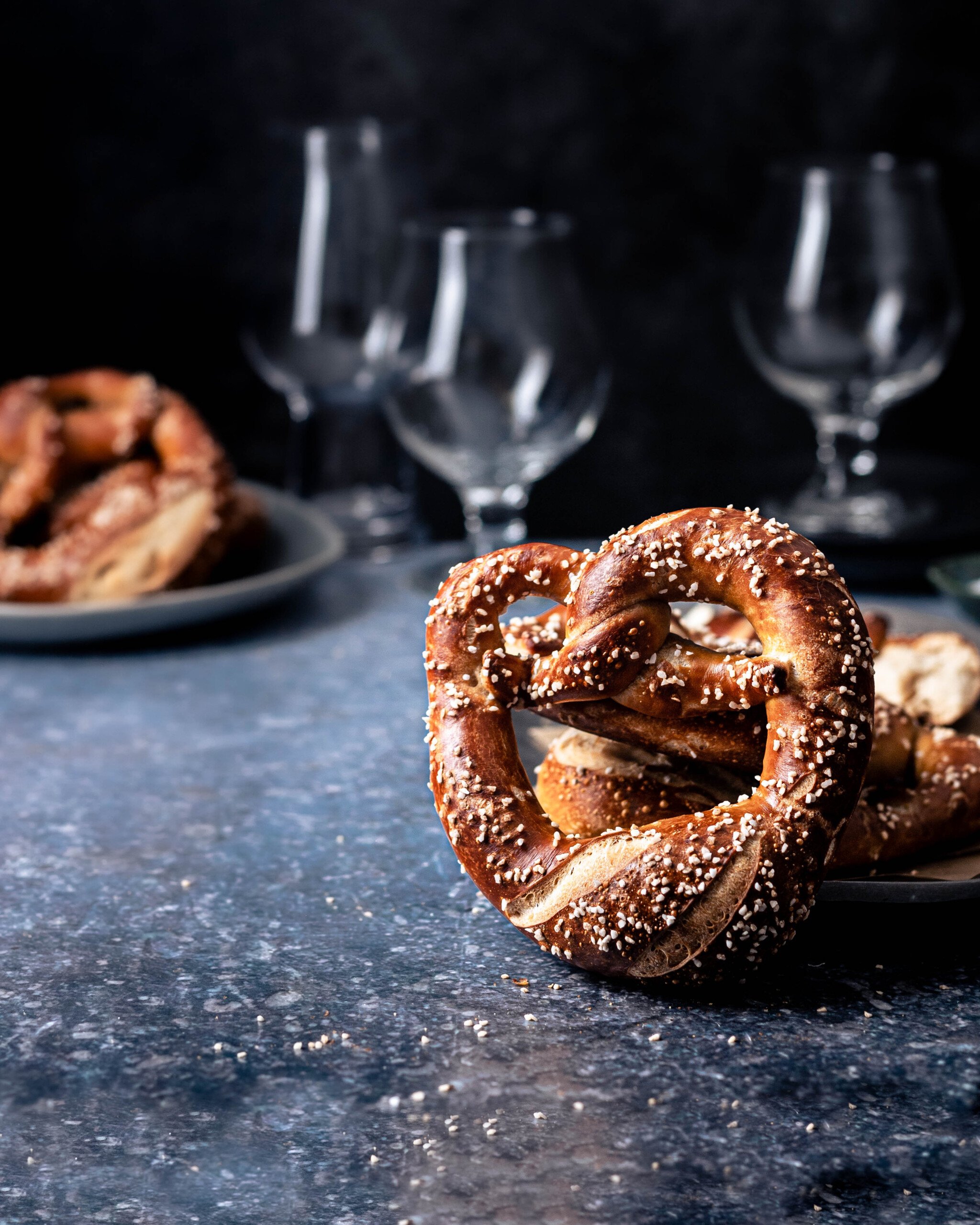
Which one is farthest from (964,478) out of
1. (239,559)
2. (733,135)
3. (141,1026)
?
(141,1026)

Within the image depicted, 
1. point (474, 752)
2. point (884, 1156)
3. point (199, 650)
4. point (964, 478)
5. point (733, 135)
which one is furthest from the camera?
point (733, 135)

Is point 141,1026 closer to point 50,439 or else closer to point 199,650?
point 199,650

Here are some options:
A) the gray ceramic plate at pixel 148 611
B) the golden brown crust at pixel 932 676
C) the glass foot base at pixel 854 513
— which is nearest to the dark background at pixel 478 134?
the glass foot base at pixel 854 513

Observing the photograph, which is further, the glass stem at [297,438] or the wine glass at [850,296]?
the glass stem at [297,438]

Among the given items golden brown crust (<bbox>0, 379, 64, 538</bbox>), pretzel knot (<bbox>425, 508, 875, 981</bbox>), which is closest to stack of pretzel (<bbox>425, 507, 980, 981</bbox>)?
pretzel knot (<bbox>425, 508, 875, 981</bbox>)

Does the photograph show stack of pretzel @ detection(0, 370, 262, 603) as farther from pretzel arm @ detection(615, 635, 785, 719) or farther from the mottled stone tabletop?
pretzel arm @ detection(615, 635, 785, 719)

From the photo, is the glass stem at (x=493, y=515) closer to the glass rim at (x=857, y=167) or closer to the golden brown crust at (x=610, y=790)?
the glass rim at (x=857, y=167)

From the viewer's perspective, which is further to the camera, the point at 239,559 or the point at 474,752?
the point at 239,559
